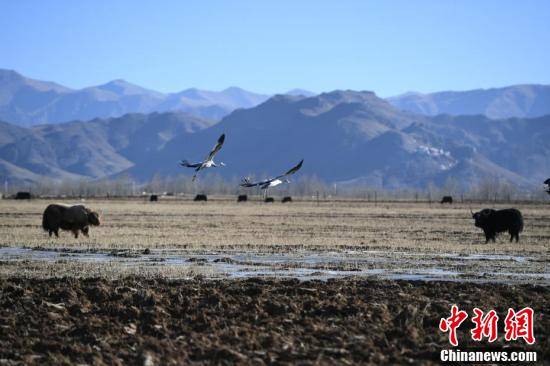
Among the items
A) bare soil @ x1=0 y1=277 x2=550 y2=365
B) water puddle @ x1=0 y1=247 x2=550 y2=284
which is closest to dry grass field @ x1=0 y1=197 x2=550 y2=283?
water puddle @ x1=0 y1=247 x2=550 y2=284

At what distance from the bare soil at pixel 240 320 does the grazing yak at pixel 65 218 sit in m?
16.3

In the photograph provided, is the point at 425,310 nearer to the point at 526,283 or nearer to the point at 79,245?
the point at 526,283

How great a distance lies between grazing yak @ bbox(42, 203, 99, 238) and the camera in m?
37.4

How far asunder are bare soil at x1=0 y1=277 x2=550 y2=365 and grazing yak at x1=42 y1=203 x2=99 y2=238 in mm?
16261

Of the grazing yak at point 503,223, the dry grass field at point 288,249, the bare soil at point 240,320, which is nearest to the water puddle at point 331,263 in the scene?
the dry grass field at point 288,249

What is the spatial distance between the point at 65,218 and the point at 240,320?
22895 millimetres

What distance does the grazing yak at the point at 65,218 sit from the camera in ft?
123

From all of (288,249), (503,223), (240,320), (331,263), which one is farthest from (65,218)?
(240,320)

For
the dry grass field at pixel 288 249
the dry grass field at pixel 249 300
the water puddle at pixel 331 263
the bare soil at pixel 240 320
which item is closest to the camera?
the bare soil at pixel 240 320

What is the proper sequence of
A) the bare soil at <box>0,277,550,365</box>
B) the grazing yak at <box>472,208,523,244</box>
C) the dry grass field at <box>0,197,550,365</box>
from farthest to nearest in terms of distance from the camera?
the grazing yak at <box>472,208,523,244</box>, the dry grass field at <box>0,197,550,365</box>, the bare soil at <box>0,277,550,365</box>

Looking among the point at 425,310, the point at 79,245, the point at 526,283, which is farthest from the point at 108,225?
the point at 425,310

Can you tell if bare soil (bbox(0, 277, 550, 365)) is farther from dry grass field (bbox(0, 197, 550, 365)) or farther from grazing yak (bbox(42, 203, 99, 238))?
grazing yak (bbox(42, 203, 99, 238))

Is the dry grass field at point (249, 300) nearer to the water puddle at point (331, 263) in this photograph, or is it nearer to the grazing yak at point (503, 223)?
the water puddle at point (331, 263)

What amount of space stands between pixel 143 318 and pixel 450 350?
19.9 ft
